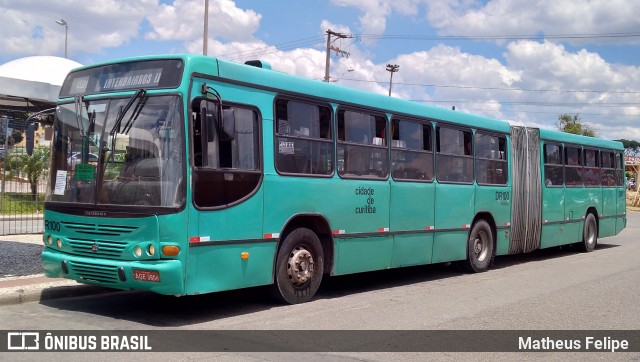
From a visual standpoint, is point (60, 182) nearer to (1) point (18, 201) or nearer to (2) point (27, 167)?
(1) point (18, 201)

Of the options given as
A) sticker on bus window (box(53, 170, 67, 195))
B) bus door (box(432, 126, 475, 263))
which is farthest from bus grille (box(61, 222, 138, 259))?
bus door (box(432, 126, 475, 263))

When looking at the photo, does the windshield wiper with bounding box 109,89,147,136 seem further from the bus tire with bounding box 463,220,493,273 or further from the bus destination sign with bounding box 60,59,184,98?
the bus tire with bounding box 463,220,493,273

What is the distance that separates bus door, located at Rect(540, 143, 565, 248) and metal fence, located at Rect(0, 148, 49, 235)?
12.0 meters

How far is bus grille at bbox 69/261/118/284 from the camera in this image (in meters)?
7.84

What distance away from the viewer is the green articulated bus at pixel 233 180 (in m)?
7.77

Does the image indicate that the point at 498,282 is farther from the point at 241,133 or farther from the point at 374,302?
the point at 241,133

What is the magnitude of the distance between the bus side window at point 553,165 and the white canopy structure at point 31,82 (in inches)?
444

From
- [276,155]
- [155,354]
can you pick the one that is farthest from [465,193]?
[155,354]

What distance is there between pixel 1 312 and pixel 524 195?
36.3 feet

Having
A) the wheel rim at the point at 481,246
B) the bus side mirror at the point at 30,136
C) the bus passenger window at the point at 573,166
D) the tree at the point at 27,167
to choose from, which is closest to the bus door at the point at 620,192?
the bus passenger window at the point at 573,166

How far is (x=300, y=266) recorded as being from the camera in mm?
9352

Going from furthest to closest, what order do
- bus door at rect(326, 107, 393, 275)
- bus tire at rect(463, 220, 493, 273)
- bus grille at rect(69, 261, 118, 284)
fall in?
bus tire at rect(463, 220, 493, 273) → bus door at rect(326, 107, 393, 275) → bus grille at rect(69, 261, 118, 284)

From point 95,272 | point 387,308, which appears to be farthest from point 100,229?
point 387,308

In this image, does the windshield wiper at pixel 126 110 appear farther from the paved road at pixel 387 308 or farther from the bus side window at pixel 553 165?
the bus side window at pixel 553 165
